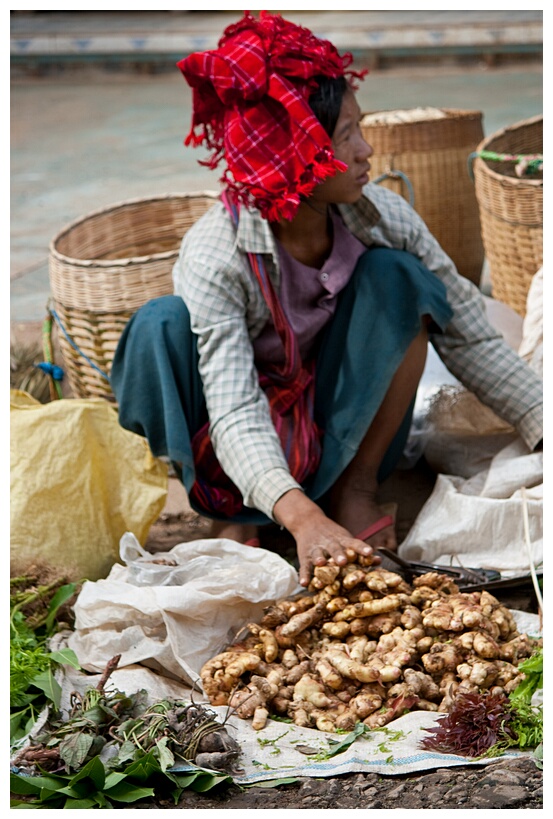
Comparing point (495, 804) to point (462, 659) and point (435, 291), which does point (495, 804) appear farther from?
point (435, 291)

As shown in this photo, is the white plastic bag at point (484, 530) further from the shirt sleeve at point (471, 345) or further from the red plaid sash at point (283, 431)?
the red plaid sash at point (283, 431)

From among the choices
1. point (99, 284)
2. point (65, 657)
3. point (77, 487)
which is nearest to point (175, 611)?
point (65, 657)

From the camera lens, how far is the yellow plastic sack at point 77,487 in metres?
2.53

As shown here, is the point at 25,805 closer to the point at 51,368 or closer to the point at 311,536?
the point at 311,536

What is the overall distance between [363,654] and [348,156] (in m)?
1.17

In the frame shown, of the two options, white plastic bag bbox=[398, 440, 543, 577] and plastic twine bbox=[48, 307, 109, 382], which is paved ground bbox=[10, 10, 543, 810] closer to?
white plastic bag bbox=[398, 440, 543, 577]

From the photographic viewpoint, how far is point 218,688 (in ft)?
6.50

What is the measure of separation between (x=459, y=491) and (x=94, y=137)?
6.80 metres

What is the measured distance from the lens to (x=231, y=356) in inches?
95.1

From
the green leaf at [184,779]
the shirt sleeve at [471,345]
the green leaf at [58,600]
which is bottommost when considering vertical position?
the green leaf at [58,600]

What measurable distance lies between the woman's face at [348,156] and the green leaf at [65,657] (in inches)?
48.6

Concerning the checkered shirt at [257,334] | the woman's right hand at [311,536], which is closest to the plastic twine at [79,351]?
the checkered shirt at [257,334]

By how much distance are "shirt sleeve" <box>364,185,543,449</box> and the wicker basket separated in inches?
37.6

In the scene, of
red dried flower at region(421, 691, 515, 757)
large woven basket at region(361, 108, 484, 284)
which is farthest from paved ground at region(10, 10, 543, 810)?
large woven basket at region(361, 108, 484, 284)
